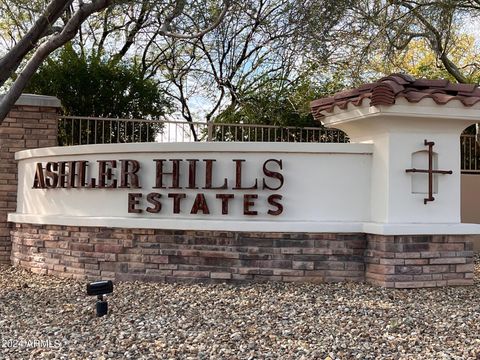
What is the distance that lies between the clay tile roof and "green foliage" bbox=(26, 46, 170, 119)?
617cm

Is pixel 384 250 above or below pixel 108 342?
above

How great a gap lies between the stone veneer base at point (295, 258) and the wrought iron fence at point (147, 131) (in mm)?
3048

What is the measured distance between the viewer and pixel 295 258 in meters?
7.79

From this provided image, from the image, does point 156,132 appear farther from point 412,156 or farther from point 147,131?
point 412,156

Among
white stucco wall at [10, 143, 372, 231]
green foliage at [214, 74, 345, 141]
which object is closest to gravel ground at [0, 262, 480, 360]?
white stucco wall at [10, 143, 372, 231]

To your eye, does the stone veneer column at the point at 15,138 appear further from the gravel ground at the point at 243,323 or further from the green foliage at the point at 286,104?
the green foliage at the point at 286,104

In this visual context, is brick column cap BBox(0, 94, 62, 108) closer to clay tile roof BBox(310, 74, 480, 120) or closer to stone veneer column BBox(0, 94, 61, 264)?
stone veneer column BBox(0, 94, 61, 264)

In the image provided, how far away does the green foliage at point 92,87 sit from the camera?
40.5 ft

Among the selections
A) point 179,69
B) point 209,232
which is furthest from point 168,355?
point 179,69

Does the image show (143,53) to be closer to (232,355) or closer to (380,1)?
(380,1)

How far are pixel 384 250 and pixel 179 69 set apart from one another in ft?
44.2

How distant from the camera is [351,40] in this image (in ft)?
39.6
